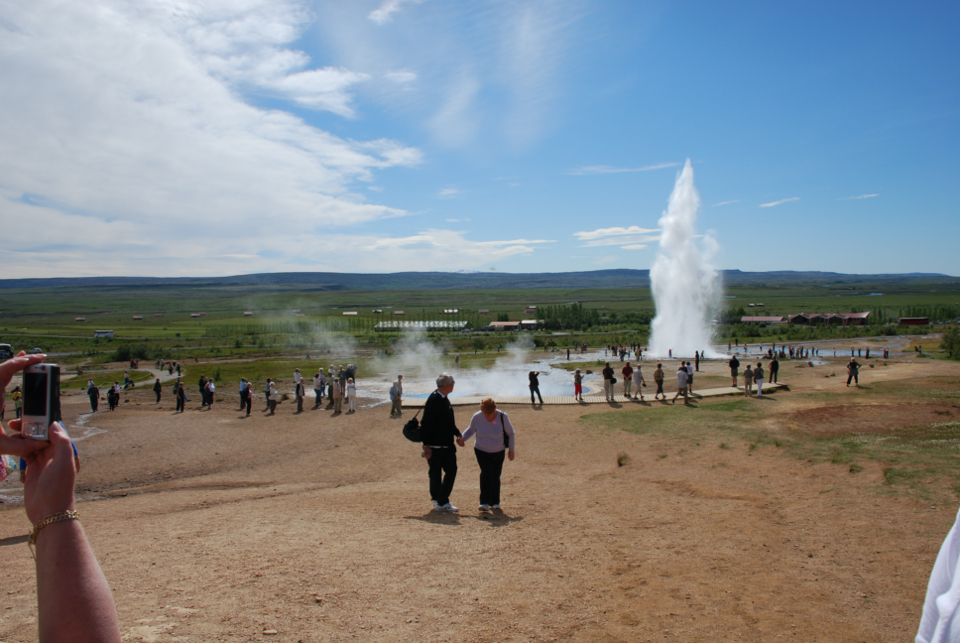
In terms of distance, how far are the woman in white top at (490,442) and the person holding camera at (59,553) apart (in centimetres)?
597

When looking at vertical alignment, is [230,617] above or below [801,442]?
above

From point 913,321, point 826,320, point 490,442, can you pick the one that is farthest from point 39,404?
point 826,320

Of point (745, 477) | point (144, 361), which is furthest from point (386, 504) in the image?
point (144, 361)

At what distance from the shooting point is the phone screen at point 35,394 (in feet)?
7.67

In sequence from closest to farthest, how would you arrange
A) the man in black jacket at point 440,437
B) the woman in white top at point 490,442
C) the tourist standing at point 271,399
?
the man in black jacket at point 440,437
the woman in white top at point 490,442
the tourist standing at point 271,399

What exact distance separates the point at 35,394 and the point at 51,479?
344mm

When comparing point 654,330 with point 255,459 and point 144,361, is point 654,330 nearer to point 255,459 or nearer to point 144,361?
point 255,459

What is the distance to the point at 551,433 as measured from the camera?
17266mm

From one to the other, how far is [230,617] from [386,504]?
4.52 m

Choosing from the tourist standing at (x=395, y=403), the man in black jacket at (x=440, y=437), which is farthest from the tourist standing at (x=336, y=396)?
the man in black jacket at (x=440, y=437)

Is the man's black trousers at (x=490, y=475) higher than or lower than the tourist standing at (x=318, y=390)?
higher

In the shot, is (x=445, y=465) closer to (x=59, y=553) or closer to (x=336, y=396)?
(x=59, y=553)

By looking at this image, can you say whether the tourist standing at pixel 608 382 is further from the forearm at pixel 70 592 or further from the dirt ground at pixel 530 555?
the forearm at pixel 70 592

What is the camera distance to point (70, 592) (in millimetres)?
2189
